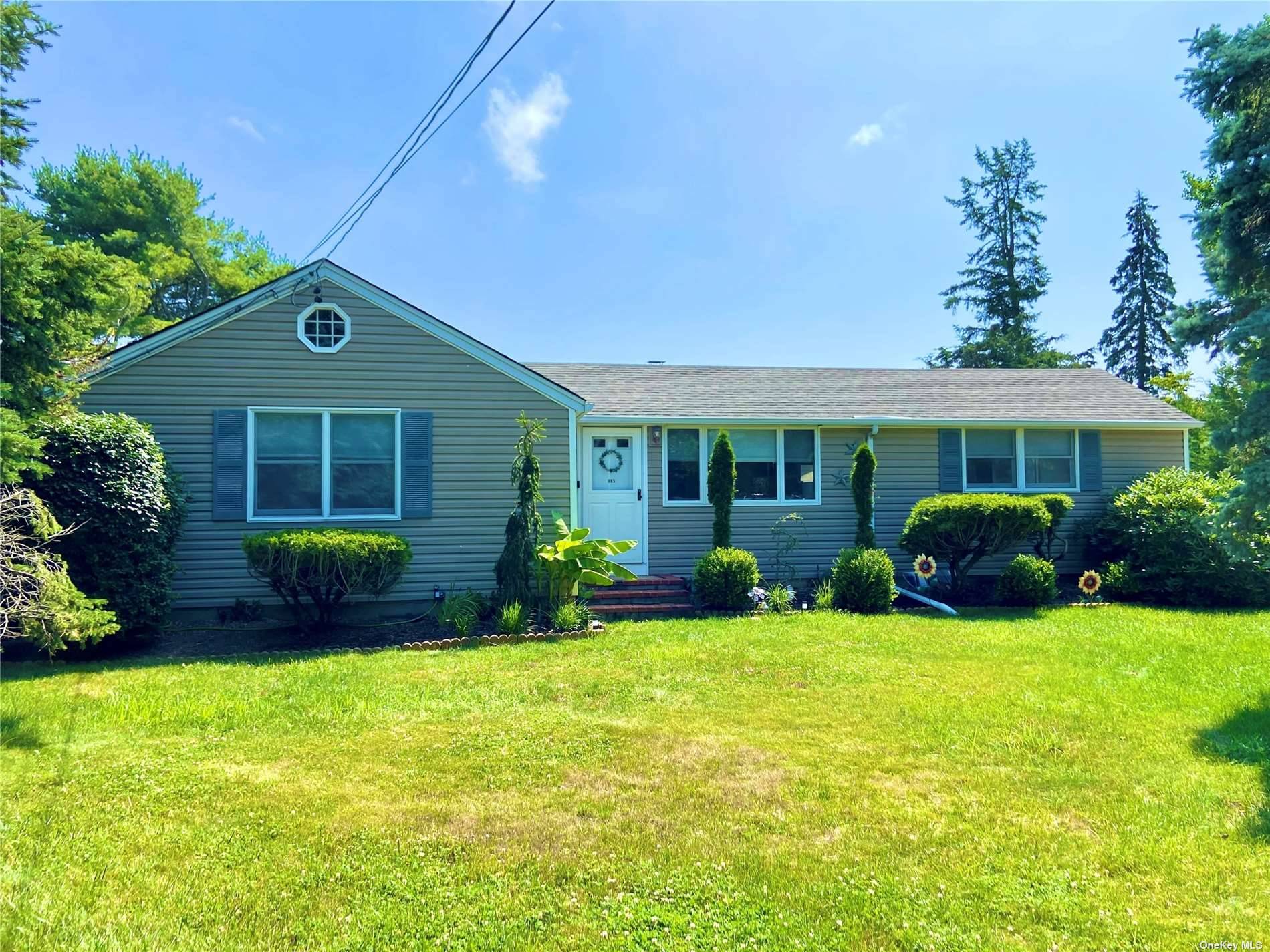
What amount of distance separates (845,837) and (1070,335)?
3245cm

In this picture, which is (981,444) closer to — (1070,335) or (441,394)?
(441,394)

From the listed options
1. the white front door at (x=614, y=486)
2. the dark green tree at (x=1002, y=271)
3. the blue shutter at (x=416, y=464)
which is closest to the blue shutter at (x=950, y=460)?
the white front door at (x=614, y=486)

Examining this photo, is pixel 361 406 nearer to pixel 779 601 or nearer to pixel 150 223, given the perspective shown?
pixel 779 601

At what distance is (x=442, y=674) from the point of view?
6410 mm

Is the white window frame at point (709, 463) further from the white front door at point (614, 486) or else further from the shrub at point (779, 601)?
the shrub at point (779, 601)

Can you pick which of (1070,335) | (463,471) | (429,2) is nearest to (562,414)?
(463,471)

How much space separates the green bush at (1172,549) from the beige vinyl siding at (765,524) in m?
4.04

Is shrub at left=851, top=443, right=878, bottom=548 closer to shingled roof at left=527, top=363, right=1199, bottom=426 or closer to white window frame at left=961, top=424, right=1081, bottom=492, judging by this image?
shingled roof at left=527, top=363, right=1199, bottom=426

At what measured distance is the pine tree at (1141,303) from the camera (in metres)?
31.8

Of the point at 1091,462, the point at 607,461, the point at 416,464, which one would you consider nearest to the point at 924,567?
the point at 1091,462

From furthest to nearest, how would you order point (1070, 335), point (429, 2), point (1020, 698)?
1. point (1070, 335)
2. point (429, 2)
3. point (1020, 698)

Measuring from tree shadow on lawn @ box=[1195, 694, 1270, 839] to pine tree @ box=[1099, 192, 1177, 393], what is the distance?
3270cm

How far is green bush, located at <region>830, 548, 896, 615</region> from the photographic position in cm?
947

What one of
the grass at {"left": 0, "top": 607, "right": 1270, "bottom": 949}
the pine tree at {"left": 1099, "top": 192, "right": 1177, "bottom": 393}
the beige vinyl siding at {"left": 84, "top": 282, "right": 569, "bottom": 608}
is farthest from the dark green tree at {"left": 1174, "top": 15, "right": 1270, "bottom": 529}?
the pine tree at {"left": 1099, "top": 192, "right": 1177, "bottom": 393}
